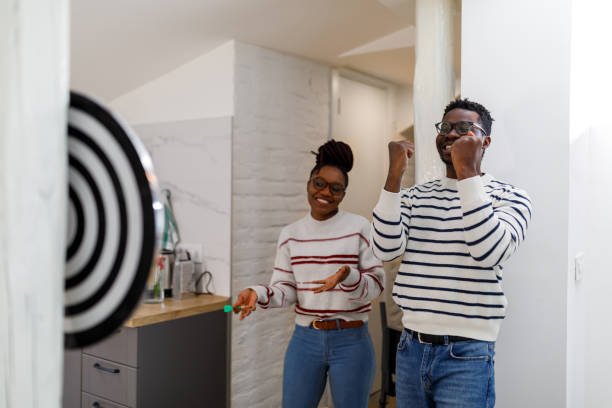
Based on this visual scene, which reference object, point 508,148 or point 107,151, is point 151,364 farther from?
point 107,151

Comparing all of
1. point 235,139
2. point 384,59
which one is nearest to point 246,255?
point 235,139

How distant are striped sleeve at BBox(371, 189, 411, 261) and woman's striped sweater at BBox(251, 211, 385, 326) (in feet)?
1.29

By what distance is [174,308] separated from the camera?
2.45 metres

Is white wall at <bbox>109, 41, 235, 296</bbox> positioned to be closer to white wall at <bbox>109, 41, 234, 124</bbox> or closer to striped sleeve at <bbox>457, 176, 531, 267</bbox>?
white wall at <bbox>109, 41, 234, 124</bbox>

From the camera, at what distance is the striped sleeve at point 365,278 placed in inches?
72.4

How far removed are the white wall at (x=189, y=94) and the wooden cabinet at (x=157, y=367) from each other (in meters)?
1.08

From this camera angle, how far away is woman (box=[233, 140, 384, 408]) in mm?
1892

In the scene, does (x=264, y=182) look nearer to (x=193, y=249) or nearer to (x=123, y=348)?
(x=193, y=249)

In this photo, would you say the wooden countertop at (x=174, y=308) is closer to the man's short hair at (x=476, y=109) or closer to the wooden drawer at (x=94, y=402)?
the wooden drawer at (x=94, y=402)

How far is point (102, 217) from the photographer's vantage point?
0.65 meters

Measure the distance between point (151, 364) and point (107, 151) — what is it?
6.32ft
